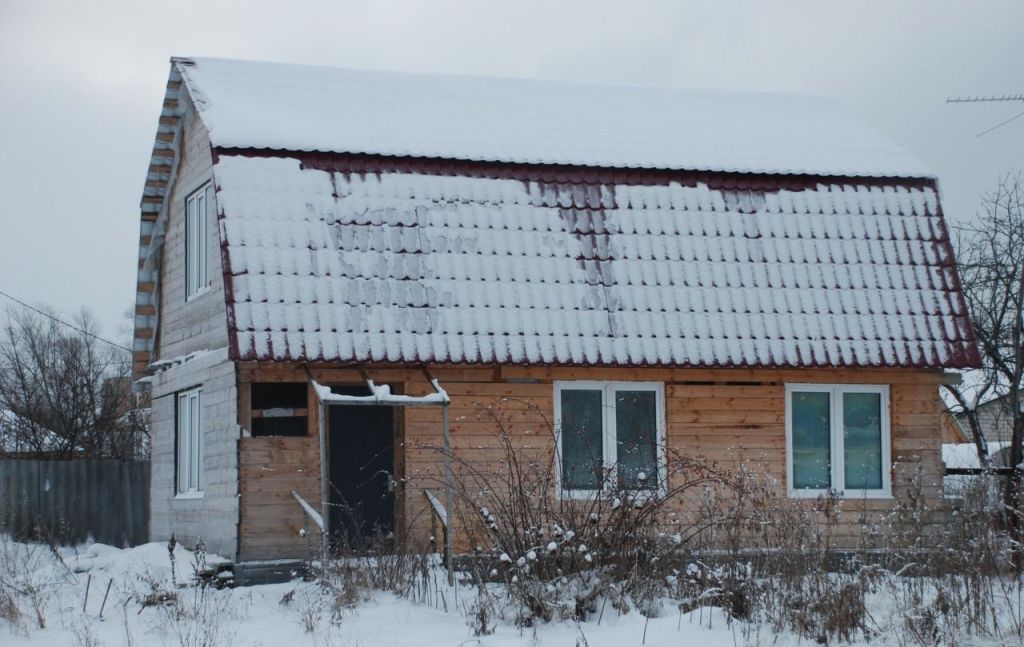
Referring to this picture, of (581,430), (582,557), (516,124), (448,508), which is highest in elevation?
(516,124)

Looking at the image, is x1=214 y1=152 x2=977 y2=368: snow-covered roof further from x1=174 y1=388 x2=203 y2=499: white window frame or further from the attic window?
x1=174 y1=388 x2=203 y2=499: white window frame

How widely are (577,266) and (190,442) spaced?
5.75m

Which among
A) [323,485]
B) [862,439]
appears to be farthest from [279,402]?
[862,439]

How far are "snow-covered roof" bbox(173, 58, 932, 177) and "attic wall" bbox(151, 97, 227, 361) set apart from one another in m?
0.87

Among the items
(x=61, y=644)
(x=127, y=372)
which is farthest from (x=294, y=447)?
(x=127, y=372)

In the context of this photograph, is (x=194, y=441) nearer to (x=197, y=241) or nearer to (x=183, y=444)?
(x=183, y=444)

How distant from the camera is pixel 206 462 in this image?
16.6m

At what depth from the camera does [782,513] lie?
36.4ft

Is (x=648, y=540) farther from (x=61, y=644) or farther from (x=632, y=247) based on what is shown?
(x=632, y=247)

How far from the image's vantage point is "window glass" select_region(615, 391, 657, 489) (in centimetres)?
1648

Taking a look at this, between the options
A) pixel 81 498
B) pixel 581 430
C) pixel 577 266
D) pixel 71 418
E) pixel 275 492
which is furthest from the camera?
pixel 71 418

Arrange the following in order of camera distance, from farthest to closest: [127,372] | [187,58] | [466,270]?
[127,372] → [187,58] → [466,270]

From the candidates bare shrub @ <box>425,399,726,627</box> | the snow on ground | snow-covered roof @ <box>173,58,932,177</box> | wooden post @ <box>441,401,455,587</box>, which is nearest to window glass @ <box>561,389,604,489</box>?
wooden post @ <box>441,401,455,587</box>

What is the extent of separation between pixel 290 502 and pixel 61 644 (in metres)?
4.41
